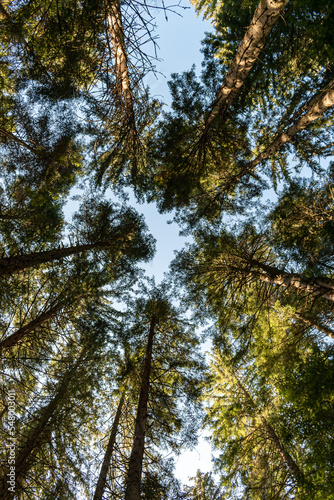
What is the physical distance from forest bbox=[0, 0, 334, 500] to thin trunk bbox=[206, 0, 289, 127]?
0.08ft

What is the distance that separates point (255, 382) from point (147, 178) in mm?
7613

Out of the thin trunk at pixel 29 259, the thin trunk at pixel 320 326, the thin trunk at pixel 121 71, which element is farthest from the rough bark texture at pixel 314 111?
the thin trunk at pixel 29 259

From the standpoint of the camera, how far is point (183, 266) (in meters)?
9.68

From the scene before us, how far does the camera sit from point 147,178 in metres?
8.82

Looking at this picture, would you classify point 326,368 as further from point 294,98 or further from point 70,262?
point 70,262

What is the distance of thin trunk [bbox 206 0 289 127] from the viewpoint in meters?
4.15

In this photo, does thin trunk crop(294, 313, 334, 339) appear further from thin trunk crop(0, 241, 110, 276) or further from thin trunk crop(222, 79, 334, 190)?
thin trunk crop(0, 241, 110, 276)

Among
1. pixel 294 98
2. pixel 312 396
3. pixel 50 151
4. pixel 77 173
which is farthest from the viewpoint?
pixel 77 173

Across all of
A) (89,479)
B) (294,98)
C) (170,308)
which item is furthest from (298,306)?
(89,479)

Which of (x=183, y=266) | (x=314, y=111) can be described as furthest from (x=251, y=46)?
(x=183, y=266)

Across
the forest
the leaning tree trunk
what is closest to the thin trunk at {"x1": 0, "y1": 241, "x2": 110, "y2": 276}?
the forest

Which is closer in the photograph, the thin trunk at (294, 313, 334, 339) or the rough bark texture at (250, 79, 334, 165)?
the rough bark texture at (250, 79, 334, 165)

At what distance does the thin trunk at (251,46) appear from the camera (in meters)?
4.15

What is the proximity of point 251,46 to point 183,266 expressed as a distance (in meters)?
6.84
